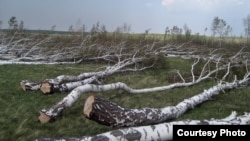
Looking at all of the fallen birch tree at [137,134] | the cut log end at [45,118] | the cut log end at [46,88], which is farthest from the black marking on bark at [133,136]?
the cut log end at [46,88]

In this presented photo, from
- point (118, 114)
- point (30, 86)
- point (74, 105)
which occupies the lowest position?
point (74, 105)

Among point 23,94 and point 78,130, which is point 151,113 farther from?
point 23,94

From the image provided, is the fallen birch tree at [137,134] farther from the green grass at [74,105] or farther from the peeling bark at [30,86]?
the peeling bark at [30,86]

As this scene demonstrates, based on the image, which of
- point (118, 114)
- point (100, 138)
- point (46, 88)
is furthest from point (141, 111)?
point (46, 88)

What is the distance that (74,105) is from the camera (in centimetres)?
716

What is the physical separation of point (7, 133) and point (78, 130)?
116cm

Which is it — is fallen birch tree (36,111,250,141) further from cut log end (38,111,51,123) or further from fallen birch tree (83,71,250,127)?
cut log end (38,111,51,123)

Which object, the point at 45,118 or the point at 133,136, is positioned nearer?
the point at 133,136

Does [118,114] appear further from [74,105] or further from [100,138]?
[74,105]

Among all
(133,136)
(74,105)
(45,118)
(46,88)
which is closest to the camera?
(133,136)

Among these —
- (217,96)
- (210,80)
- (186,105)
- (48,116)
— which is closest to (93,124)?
(48,116)

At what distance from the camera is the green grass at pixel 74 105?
555 cm

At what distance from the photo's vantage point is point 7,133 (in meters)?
5.29

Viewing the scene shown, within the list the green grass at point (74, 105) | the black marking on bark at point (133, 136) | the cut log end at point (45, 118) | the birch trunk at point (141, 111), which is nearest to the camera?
the black marking on bark at point (133, 136)
